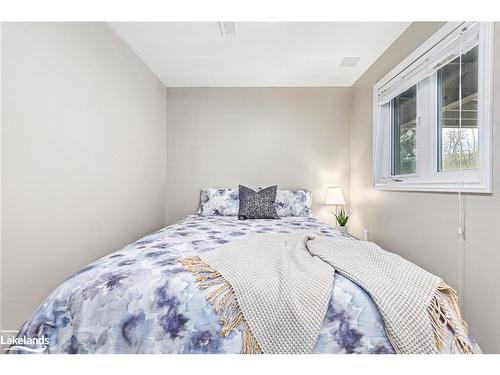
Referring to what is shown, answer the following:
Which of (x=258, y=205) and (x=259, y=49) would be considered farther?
(x=258, y=205)

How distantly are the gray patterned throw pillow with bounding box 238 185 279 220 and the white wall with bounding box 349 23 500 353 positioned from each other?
3.62ft

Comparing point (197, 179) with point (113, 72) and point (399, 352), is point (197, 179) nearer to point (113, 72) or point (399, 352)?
point (113, 72)

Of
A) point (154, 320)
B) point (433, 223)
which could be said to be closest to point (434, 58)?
point (433, 223)

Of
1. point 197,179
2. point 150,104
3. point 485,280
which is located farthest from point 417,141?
point 150,104

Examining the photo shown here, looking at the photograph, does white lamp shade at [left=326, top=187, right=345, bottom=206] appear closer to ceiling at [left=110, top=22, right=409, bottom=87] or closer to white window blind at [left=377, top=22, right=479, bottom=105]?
white window blind at [left=377, top=22, right=479, bottom=105]

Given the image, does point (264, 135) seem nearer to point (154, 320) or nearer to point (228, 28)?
point (228, 28)

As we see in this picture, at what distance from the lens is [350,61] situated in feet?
8.95

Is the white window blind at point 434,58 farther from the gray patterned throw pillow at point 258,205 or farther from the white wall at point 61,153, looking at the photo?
the white wall at point 61,153

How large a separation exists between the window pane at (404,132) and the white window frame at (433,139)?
0.07 meters

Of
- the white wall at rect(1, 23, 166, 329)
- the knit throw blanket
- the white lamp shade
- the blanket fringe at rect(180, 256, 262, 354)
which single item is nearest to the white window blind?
the white lamp shade

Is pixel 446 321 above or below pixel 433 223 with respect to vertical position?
below

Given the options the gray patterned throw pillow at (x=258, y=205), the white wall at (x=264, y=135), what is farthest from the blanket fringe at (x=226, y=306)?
the white wall at (x=264, y=135)

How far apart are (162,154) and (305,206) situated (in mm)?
2036

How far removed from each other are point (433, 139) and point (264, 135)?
2011 mm
